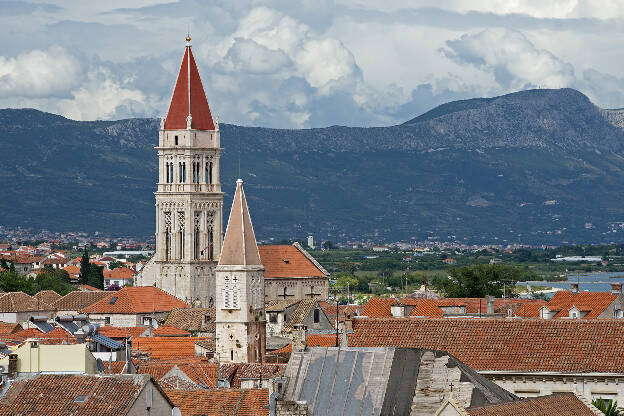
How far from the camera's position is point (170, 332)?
10369 centimetres

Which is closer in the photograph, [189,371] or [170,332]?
[189,371]

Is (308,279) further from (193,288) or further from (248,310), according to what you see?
(248,310)

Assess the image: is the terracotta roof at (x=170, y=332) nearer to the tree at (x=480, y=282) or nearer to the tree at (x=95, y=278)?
the tree at (x=480, y=282)

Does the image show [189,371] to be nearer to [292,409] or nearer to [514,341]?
[514,341]

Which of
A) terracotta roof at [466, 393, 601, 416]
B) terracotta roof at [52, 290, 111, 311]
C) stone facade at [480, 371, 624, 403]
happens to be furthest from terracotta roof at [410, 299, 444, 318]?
terracotta roof at [466, 393, 601, 416]

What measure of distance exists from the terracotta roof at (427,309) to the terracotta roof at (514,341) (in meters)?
45.7

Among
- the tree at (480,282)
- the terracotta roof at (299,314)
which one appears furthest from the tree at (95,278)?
the terracotta roof at (299,314)

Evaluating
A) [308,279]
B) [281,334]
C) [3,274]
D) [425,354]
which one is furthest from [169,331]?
[425,354]

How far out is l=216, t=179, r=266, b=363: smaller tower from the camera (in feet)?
303

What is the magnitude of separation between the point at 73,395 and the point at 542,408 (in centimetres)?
1117

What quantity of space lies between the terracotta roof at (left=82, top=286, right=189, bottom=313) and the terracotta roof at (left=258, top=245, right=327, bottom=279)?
28.5 ft

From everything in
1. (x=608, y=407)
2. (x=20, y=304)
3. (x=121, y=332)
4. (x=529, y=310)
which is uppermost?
(x=608, y=407)

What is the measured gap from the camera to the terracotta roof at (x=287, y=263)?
138 metres

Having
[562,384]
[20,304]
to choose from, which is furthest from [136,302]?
[562,384]
